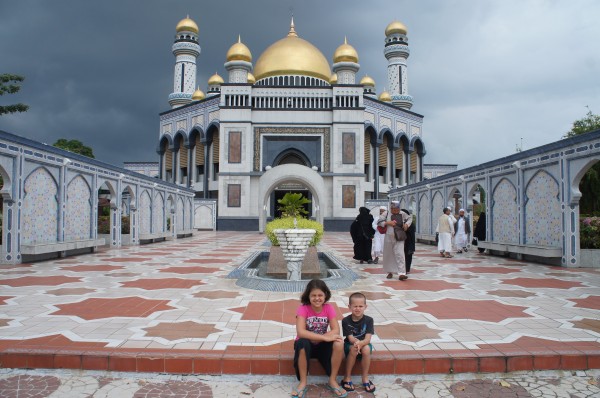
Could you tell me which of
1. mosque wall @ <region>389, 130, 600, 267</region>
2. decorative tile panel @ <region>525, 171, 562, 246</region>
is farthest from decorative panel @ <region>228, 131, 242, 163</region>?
decorative tile panel @ <region>525, 171, 562, 246</region>

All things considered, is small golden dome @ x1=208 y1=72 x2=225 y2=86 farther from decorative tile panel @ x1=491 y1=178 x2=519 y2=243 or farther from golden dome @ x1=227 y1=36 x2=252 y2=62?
decorative tile panel @ x1=491 y1=178 x2=519 y2=243

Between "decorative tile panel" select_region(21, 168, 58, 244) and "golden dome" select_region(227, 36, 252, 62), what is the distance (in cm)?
2503

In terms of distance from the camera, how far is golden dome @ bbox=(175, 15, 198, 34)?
3750cm

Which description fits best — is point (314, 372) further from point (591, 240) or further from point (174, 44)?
point (174, 44)

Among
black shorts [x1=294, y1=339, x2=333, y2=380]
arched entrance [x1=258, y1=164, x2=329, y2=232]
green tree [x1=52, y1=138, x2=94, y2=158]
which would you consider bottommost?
black shorts [x1=294, y1=339, x2=333, y2=380]

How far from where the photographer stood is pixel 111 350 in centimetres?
316

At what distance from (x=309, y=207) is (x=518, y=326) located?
29.0m

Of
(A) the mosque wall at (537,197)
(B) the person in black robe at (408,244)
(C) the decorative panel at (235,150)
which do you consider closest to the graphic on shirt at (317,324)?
(B) the person in black robe at (408,244)

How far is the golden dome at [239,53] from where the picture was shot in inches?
1291

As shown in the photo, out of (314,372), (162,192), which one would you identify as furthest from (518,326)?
(162,192)

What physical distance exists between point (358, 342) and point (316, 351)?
0.32 metres

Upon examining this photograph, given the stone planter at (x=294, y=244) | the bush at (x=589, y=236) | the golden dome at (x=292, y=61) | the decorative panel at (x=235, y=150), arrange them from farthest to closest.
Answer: the golden dome at (x=292, y=61)
the decorative panel at (x=235, y=150)
the bush at (x=589, y=236)
the stone planter at (x=294, y=244)

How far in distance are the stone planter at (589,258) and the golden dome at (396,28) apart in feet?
112

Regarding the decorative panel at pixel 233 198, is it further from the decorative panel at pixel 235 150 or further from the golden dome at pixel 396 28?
the golden dome at pixel 396 28
